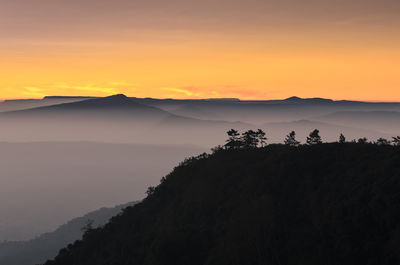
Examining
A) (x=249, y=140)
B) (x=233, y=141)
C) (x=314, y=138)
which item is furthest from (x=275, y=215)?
(x=249, y=140)

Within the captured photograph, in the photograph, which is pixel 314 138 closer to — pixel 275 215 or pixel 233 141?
pixel 233 141

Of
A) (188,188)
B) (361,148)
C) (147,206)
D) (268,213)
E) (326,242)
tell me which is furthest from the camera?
(147,206)

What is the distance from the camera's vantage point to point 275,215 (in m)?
58.5

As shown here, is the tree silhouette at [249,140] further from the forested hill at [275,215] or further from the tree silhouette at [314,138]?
the tree silhouette at [314,138]

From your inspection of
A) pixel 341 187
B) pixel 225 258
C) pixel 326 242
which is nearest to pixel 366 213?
pixel 326 242

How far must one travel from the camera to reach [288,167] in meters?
74.2

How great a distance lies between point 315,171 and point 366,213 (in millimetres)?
22071

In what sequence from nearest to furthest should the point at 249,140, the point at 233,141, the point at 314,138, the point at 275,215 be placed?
the point at 275,215, the point at 314,138, the point at 233,141, the point at 249,140

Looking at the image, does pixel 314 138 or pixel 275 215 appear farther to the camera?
pixel 314 138

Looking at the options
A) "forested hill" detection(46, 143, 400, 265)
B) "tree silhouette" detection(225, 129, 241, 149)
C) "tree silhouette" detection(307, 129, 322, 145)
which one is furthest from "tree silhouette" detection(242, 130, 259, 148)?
"tree silhouette" detection(307, 129, 322, 145)

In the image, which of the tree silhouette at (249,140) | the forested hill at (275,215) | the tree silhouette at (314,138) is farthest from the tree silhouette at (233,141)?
the tree silhouette at (314,138)

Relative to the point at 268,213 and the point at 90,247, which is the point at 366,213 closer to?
the point at 268,213

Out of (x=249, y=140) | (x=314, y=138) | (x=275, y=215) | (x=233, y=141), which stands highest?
(x=314, y=138)

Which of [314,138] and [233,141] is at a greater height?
[314,138]
